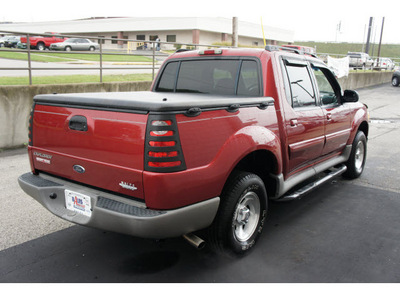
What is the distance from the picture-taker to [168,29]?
56969 mm

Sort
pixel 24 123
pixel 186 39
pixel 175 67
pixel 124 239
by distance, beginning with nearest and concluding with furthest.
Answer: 1. pixel 124 239
2. pixel 175 67
3. pixel 24 123
4. pixel 186 39

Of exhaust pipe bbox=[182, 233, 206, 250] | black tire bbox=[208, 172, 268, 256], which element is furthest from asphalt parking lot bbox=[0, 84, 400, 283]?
exhaust pipe bbox=[182, 233, 206, 250]

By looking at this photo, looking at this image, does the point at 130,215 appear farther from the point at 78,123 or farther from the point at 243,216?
the point at 243,216

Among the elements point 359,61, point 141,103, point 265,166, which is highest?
point 359,61

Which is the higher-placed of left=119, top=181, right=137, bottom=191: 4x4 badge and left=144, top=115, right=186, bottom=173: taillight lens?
left=144, top=115, right=186, bottom=173: taillight lens

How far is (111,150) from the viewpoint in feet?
8.79

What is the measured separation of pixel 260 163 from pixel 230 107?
97 centimetres

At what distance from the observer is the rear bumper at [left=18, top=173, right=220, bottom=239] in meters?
2.54

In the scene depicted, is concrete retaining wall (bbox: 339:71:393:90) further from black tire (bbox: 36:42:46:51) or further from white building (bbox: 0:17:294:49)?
white building (bbox: 0:17:294:49)

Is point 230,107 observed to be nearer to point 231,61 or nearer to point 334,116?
point 231,61

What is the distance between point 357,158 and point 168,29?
2165 inches

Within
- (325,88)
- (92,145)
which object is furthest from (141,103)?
(325,88)

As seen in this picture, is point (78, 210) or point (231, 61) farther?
point (231, 61)

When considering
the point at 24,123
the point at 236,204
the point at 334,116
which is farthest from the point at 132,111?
the point at 24,123
